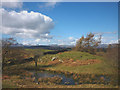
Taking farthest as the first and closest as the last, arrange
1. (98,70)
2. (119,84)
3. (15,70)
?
(98,70), (15,70), (119,84)

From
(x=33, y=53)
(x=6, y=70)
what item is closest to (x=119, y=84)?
(x=6, y=70)

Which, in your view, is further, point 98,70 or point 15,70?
point 98,70

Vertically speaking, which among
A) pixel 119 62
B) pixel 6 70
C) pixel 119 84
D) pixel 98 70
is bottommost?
pixel 98 70

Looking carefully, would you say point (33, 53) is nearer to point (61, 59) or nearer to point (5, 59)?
point (61, 59)

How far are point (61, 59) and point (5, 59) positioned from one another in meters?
23.2

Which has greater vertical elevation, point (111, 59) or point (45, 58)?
point (111, 59)

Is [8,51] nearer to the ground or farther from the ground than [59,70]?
farther from the ground

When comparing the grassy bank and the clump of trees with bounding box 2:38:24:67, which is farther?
the clump of trees with bounding box 2:38:24:67

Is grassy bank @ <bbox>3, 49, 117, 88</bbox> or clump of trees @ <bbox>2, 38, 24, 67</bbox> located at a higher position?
clump of trees @ <bbox>2, 38, 24, 67</bbox>

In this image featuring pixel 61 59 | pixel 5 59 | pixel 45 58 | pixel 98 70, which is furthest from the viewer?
pixel 45 58

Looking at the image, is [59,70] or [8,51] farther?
[59,70]

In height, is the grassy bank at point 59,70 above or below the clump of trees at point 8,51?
below

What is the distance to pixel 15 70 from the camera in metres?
19.4

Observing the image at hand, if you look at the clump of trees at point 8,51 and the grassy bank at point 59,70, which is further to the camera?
the clump of trees at point 8,51
